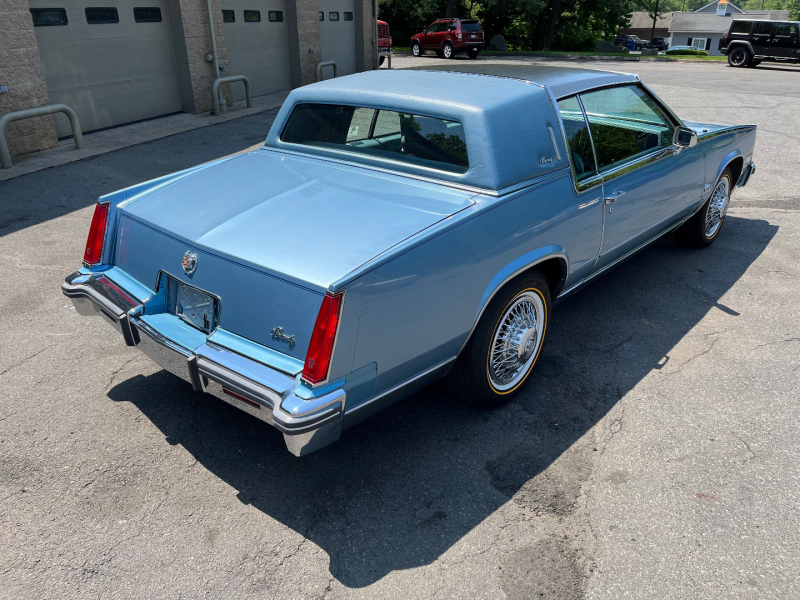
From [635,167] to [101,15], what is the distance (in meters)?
9.45

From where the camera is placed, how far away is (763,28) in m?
25.1

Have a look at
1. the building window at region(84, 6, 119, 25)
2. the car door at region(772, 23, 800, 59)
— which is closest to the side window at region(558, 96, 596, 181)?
the building window at region(84, 6, 119, 25)

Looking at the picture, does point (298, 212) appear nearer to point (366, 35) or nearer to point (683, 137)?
point (683, 137)

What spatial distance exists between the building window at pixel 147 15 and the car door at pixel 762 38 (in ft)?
79.3

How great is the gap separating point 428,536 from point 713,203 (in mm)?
4501

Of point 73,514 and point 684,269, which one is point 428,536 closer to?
point 73,514

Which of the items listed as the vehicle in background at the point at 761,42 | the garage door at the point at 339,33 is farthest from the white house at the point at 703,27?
the garage door at the point at 339,33

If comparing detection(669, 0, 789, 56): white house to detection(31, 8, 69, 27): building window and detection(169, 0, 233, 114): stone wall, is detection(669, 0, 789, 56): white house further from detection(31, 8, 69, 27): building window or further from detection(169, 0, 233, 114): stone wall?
detection(31, 8, 69, 27): building window

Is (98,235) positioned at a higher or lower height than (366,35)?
lower

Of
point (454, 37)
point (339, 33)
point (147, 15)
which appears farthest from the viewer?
point (454, 37)

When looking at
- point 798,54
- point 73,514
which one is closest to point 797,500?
point 73,514

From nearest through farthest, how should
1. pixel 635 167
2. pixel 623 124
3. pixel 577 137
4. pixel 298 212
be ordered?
1. pixel 298 212
2. pixel 577 137
3. pixel 635 167
4. pixel 623 124

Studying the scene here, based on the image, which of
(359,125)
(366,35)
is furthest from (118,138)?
(366,35)

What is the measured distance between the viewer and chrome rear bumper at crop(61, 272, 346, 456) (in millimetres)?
2375
